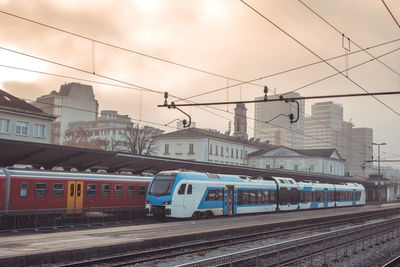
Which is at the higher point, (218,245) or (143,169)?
(143,169)

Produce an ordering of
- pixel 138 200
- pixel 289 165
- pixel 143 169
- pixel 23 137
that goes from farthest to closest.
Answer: pixel 289 165 → pixel 23 137 → pixel 143 169 → pixel 138 200

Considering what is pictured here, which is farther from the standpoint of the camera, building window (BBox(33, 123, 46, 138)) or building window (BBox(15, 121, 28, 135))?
building window (BBox(33, 123, 46, 138))

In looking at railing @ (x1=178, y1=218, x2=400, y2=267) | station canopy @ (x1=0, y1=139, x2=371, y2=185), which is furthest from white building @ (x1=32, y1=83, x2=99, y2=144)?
railing @ (x1=178, y1=218, x2=400, y2=267)

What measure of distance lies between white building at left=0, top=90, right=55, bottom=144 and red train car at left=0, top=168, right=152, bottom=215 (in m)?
30.0

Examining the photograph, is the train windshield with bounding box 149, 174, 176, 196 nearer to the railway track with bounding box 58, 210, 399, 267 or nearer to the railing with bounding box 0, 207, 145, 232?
the railing with bounding box 0, 207, 145, 232

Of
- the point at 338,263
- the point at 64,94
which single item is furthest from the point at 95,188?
the point at 64,94

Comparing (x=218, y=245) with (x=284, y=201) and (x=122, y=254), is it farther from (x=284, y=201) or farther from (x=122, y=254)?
(x=284, y=201)

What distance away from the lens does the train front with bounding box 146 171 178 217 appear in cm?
2897

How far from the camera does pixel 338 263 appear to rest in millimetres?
17312

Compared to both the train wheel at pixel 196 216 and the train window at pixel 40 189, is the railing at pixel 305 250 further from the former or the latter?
the train window at pixel 40 189

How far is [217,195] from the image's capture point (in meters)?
32.0

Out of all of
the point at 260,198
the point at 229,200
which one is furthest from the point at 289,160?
the point at 229,200

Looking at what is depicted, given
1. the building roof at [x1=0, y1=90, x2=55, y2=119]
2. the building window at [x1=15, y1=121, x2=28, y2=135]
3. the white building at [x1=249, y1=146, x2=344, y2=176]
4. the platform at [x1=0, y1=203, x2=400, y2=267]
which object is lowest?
the platform at [x1=0, y1=203, x2=400, y2=267]

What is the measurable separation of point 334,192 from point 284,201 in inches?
534
